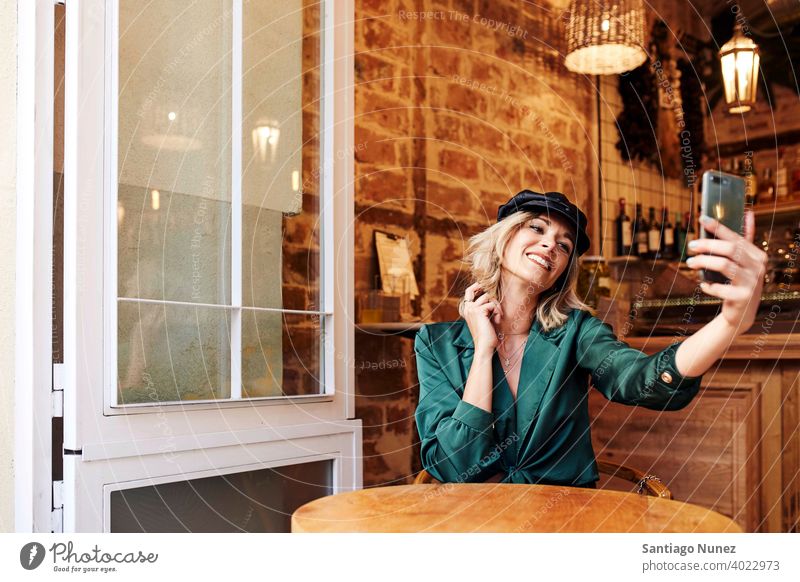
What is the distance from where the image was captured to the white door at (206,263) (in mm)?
1304

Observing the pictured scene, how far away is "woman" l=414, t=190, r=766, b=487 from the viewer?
1.35 meters

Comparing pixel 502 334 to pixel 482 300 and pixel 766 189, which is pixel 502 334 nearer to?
pixel 482 300

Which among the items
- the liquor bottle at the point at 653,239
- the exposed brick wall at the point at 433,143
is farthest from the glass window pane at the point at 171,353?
the liquor bottle at the point at 653,239

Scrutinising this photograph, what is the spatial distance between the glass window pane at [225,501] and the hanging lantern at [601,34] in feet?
5.30

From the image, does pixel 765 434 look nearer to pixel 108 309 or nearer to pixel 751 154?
pixel 108 309

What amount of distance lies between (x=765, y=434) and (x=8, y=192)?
5.38 feet

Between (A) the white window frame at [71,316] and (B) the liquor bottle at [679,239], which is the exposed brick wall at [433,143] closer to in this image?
(B) the liquor bottle at [679,239]

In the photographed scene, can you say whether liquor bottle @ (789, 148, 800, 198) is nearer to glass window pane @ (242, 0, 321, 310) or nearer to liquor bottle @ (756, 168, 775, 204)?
liquor bottle @ (756, 168, 775, 204)

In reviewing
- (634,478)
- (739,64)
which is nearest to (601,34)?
(739,64)

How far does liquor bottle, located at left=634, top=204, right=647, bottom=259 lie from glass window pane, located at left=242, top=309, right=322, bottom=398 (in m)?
1.99

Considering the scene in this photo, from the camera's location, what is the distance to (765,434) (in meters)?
1.87

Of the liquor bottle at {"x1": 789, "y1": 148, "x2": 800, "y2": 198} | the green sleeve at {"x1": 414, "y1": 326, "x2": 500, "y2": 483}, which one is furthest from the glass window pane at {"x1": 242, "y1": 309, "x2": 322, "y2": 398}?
the liquor bottle at {"x1": 789, "y1": 148, "x2": 800, "y2": 198}

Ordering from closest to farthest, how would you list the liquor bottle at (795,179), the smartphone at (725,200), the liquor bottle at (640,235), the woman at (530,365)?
the smartphone at (725,200), the woman at (530,365), the liquor bottle at (795,179), the liquor bottle at (640,235)
